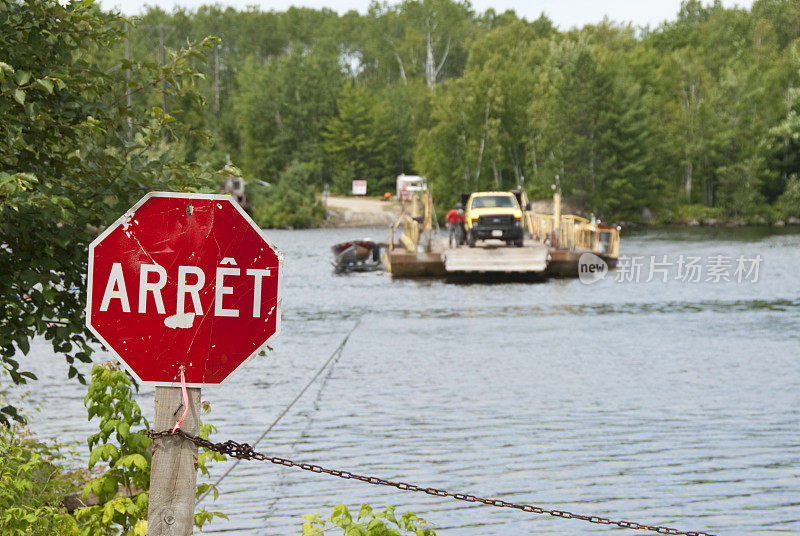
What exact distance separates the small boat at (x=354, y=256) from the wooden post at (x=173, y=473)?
44.2m

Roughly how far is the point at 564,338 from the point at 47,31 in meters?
21.0

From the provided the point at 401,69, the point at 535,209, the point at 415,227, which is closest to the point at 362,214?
the point at 535,209

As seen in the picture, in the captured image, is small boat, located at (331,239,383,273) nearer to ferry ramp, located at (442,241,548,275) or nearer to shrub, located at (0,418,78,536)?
ferry ramp, located at (442,241,548,275)

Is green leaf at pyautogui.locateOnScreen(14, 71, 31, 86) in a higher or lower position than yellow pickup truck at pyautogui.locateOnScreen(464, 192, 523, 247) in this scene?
higher

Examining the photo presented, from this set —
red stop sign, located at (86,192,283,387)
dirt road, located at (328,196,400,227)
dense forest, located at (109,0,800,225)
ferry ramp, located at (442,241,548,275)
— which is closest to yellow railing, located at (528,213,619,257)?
ferry ramp, located at (442,241,548,275)

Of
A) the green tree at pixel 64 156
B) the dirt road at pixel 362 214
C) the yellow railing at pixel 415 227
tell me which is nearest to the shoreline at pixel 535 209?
the dirt road at pixel 362 214

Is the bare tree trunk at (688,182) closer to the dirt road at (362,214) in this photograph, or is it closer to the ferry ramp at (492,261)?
the dirt road at (362,214)

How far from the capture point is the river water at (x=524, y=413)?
11.3 m

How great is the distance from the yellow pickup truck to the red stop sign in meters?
38.1

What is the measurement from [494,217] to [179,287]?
3827cm

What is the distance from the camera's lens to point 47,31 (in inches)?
261

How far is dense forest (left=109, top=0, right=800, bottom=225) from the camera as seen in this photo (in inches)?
3757

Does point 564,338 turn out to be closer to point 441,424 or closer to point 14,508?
point 441,424

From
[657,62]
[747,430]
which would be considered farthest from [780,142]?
[747,430]
